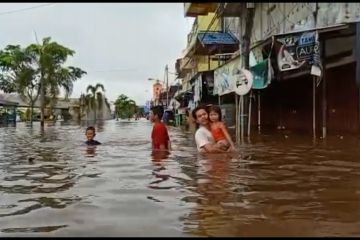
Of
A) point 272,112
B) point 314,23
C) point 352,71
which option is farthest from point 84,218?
point 272,112

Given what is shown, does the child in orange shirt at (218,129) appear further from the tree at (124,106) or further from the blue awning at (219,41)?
the tree at (124,106)

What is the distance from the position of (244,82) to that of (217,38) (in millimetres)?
12564

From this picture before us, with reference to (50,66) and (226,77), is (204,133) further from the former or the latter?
(50,66)

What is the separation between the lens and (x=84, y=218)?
5.00 meters

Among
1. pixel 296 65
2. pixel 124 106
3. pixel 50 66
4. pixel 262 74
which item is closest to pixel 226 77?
pixel 262 74

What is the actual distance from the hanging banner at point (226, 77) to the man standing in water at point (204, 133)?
1125cm

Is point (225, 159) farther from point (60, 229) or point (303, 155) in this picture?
point (60, 229)

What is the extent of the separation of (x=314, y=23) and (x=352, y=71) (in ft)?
12.4

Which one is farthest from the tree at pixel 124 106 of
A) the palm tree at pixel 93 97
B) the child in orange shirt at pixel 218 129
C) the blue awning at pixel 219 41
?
the child in orange shirt at pixel 218 129

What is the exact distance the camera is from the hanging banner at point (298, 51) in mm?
14219

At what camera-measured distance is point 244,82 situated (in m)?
17.2

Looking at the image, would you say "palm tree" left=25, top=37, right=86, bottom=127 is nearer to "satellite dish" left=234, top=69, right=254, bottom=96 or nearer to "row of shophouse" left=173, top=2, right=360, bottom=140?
"row of shophouse" left=173, top=2, right=360, bottom=140

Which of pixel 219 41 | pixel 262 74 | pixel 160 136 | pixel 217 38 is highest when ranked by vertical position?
pixel 217 38

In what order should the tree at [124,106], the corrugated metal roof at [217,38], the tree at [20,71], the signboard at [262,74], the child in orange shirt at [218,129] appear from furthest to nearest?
the tree at [124,106], the tree at [20,71], the corrugated metal roof at [217,38], the signboard at [262,74], the child in orange shirt at [218,129]
